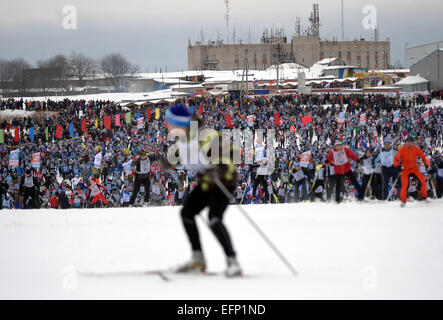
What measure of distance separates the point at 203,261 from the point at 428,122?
83.2 feet

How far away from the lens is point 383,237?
5852mm

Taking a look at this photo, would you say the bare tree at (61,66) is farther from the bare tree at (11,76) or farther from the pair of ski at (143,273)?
the pair of ski at (143,273)

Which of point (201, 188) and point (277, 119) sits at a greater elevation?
point (201, 188)

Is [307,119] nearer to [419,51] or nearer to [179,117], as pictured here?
[179,117]

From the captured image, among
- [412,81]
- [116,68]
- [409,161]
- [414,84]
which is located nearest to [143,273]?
[409,161]

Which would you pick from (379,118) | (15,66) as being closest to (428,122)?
(379,118)

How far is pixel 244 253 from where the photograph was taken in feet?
17.5

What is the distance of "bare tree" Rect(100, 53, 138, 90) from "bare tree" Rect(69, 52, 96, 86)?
2.76m

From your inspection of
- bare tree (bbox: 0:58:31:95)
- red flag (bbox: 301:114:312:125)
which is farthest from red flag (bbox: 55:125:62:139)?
bare tree (bbox: 0:58:31:95)

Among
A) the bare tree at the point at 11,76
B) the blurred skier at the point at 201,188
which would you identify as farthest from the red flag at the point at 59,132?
the bare tree at the point at 11,76

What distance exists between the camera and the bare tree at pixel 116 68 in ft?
→ 317

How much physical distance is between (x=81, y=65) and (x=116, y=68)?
720 cm

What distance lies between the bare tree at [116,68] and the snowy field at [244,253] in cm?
9123

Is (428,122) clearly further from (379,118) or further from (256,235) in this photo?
(256,235)
